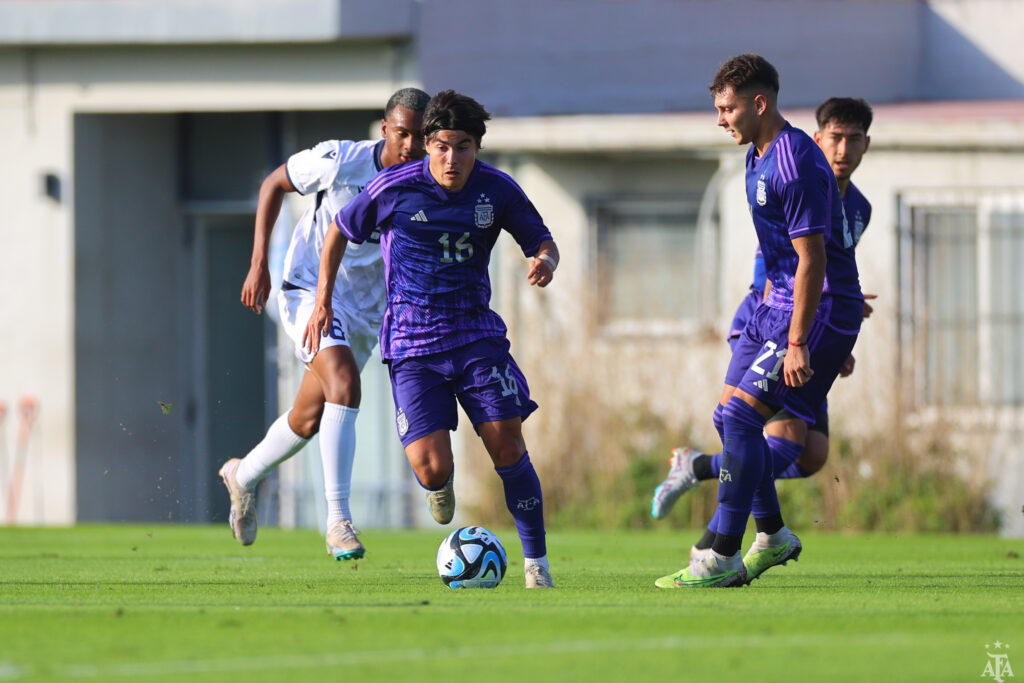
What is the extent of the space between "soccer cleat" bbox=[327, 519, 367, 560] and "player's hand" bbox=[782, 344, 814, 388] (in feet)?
7.45

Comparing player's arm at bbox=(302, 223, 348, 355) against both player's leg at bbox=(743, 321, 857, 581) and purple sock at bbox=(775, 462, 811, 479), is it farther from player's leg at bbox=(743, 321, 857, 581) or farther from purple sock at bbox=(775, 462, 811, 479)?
purple sock at bbox=(775, 462, 811, 479)

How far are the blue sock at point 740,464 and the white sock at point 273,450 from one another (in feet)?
8.33

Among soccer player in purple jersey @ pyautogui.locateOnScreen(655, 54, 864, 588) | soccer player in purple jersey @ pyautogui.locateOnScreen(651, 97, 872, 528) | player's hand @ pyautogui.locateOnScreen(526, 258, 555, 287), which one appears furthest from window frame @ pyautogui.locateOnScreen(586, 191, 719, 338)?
player's hand @ pyautogui.locateOnScreen(526, 258, 555, 287)

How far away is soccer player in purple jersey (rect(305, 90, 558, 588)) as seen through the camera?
714 cm

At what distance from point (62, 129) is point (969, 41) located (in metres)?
9.32

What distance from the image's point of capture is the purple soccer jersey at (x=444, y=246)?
23.8ft

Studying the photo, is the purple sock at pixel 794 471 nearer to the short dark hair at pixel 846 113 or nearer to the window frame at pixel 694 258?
the short dark hair at pixel 846 113

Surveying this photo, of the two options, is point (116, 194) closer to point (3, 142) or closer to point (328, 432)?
point (3, 142)

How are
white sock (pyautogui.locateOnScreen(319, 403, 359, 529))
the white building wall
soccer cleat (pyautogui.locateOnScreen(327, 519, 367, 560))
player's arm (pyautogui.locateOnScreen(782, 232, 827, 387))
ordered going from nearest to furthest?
player's arm (pyautogui.locateOnScreen(782, 232, 827, 387)) < soccer cleat (pyautogui.locateOnScreen(327, 519, 367, 560)) < white sock (pyautogui.locateOnScreen(319, 403, 359, 529)) < the white building wall

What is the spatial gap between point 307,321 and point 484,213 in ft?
5.86

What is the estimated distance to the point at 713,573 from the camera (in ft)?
23.5

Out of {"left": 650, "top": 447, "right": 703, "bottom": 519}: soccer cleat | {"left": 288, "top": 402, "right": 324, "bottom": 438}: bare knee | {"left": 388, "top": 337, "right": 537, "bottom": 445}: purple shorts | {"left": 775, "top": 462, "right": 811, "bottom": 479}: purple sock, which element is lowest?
{"left": 650, "top": 447, "right": 703, "bottom": 519}: soccer cleat

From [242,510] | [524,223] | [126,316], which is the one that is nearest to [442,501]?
[524,223]

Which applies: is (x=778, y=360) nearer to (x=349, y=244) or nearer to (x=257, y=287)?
(x=349, y=244)
